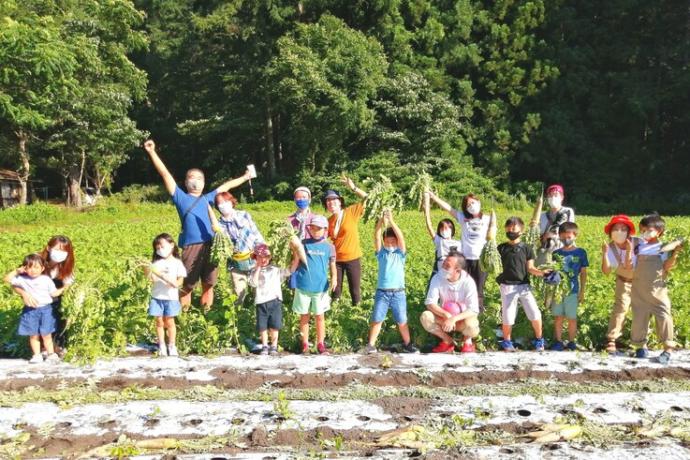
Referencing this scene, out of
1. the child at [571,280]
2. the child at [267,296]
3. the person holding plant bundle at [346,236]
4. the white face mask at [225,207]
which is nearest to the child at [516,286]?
the child at [571,280]

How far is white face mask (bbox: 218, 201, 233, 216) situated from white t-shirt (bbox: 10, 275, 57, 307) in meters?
1.93

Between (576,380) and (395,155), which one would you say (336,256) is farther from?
(395,155)

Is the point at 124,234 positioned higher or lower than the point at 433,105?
lower

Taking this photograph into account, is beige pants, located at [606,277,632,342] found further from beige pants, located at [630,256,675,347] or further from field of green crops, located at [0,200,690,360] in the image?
field of green crops, located at [0,200,690,360]

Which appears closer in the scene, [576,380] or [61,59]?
[576,380]

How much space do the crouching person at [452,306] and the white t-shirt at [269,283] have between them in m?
1.58

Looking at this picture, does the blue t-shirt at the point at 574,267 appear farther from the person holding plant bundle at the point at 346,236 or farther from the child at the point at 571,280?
the person holding plant bundle at the point at 346,236

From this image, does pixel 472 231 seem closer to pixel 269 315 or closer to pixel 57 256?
pixel 269 315

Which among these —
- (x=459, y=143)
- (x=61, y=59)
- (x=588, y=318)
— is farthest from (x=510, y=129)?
(x=588, y=318)

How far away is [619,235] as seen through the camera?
6.06 metres

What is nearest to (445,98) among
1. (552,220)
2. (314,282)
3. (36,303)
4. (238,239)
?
(552,220)

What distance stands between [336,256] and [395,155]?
23353mm

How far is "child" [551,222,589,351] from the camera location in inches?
246

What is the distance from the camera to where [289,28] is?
1239 inches
